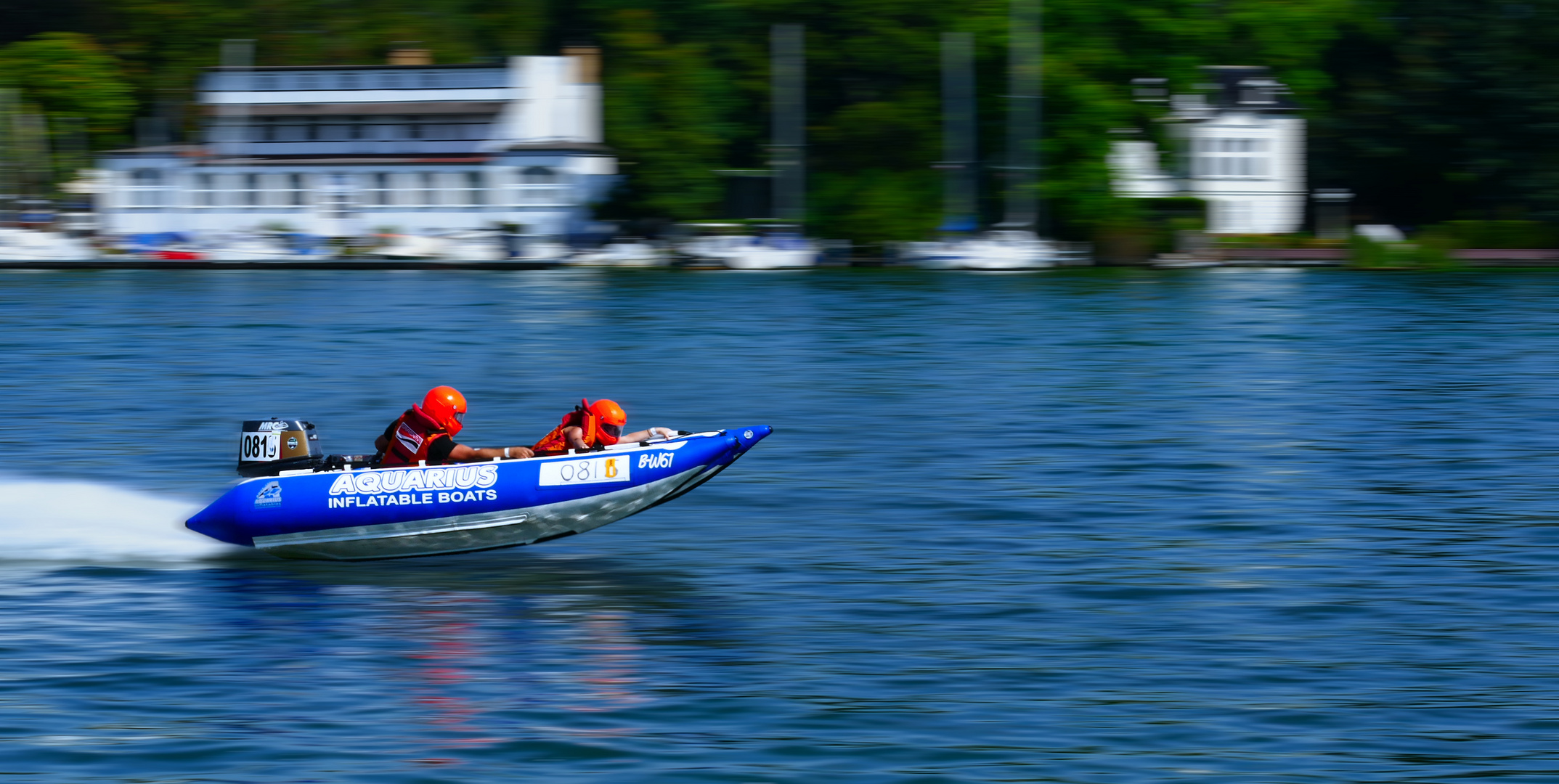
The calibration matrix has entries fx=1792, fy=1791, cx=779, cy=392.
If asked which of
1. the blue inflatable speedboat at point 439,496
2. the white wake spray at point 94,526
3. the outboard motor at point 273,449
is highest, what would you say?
the outboard motor at point 273,449

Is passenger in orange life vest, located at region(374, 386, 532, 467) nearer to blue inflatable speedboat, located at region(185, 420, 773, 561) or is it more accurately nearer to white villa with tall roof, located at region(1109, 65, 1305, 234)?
blue inflatable speedboat, located at region(185, 420, 773, 561)

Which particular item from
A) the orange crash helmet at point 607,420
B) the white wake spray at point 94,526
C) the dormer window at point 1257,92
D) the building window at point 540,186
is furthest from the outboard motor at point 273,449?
the dormer window at point 1257,92

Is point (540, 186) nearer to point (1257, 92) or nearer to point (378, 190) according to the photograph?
point (378, 190)

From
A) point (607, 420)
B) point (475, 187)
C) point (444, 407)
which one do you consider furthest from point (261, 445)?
point (475, 187)

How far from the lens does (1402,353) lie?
112ft

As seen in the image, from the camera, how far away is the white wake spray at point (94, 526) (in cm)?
1562

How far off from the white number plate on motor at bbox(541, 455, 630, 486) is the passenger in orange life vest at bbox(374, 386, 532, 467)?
34 centimetres

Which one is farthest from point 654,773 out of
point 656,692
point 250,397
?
point 250,397

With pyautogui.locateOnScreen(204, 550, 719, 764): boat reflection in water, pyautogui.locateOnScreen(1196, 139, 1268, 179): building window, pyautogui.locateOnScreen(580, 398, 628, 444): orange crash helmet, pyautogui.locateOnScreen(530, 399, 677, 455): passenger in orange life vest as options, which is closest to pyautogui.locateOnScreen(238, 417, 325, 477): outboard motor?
pyautogui.locateOnScreen(204, 550, 719, 764): boat reflection in water

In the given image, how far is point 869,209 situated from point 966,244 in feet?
16.6

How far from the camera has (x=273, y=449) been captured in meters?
14.8

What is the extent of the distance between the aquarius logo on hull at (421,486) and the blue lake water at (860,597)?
28.4 inches

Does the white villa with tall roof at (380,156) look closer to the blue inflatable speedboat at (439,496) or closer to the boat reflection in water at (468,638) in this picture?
the blue inflatable speedboat at (439,496)

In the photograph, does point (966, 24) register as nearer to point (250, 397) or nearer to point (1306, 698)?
point (250, 397)
